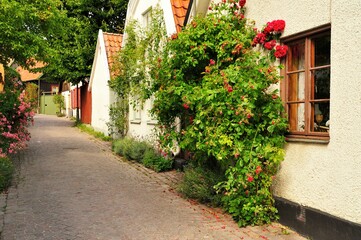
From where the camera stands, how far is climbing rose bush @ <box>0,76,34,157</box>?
33.9ft

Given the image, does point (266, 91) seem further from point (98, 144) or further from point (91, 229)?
point (98, 144)

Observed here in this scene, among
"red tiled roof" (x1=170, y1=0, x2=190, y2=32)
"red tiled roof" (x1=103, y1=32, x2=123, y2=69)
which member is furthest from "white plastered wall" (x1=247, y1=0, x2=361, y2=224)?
"red tiled roof" (x1=103, y1=32, x2=123, y2=69)

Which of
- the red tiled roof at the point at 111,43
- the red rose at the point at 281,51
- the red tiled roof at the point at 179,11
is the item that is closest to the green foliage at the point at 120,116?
the red tiled roof at the point at 111,43

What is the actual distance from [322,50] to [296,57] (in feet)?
1.82

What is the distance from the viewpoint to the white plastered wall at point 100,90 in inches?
730

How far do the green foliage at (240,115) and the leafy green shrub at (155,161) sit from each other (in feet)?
12.9

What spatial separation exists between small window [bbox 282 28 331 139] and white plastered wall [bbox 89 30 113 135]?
505 inches

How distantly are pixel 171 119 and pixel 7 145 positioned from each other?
526 cm

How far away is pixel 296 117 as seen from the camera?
5715 mm

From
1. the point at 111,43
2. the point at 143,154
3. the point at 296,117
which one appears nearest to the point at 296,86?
the point at 296,117

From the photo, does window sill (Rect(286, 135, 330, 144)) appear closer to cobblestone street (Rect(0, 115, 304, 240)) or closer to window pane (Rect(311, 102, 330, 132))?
window pane (Rect(311, 102, 330, 132))

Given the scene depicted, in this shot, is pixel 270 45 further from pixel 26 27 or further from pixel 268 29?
pixel 26 27

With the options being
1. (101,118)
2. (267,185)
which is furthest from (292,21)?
(101,118)

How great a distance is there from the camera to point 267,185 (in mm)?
5707
